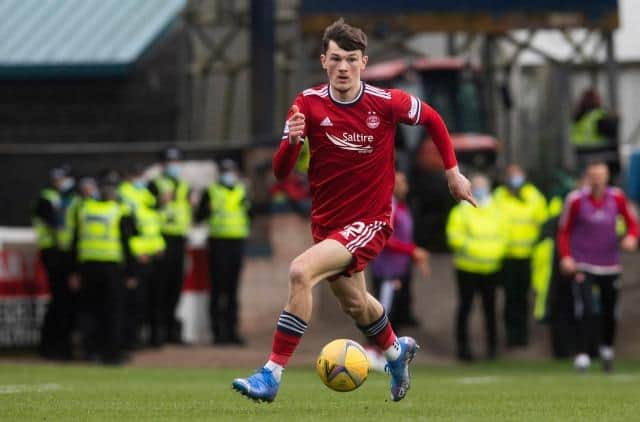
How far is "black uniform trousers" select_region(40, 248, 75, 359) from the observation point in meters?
20.9

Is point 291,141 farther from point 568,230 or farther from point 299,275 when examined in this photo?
point 568,230

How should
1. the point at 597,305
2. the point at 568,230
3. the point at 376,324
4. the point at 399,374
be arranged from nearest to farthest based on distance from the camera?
the point at 376,324, the point at 399,374, the point at 568,230, the point at 597,305

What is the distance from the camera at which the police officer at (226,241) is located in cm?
2177

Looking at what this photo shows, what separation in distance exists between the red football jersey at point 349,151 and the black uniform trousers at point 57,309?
35.3 ft

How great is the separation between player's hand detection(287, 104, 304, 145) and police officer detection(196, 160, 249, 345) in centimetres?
1157

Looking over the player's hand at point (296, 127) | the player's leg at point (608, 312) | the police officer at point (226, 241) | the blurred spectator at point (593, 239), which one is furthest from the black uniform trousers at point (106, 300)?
the player's hand at point (296, 127)

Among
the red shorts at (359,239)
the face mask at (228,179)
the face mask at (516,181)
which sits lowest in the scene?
the face mask at (516,181)

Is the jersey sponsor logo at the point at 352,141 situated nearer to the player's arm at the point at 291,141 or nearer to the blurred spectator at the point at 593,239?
the player's arm at the point at 291,141

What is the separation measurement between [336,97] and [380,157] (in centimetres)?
46

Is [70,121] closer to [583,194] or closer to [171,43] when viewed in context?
[171,43]

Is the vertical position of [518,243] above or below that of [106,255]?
below

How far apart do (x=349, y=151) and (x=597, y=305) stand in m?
8.63

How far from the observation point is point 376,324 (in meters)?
10.8

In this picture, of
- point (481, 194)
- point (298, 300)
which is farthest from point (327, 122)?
point (481, 194)
